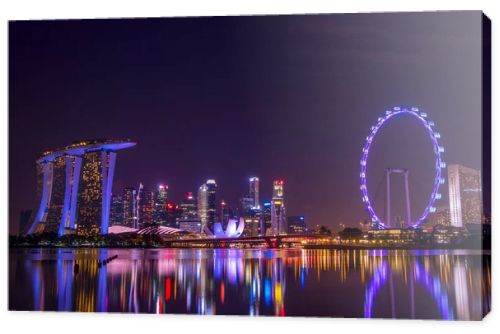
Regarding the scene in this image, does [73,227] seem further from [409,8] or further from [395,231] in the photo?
[409,8]

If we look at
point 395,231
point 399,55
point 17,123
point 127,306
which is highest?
point 399,55

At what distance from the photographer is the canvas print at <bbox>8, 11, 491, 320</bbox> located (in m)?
12.7

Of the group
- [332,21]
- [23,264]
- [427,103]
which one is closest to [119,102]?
[332,21]

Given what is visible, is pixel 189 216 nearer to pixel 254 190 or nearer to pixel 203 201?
pixel 203 201

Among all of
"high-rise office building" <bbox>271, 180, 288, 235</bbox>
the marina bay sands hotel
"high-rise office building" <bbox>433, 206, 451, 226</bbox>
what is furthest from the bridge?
"high-rise office building" <bbox>433, 206, 451, 226</bbox>

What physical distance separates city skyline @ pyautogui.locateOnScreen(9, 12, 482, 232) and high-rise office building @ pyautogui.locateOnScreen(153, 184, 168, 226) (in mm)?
1511

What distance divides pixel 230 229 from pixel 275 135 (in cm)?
626

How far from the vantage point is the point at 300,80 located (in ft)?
46.5

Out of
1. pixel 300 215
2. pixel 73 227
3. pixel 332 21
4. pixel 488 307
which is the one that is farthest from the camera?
pixel 73 227

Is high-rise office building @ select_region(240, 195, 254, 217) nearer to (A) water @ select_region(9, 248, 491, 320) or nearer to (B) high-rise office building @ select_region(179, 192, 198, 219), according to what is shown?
(B) high-rise office building @ select_region(179, 192, 198, 219)

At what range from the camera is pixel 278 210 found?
17297mm

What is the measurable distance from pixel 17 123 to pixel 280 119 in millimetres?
4015

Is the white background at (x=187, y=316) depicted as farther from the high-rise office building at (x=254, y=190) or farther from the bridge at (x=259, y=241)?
the bridge at (x=259, y=241)

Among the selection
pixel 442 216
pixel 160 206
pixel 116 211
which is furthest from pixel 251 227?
pixel 442 216
